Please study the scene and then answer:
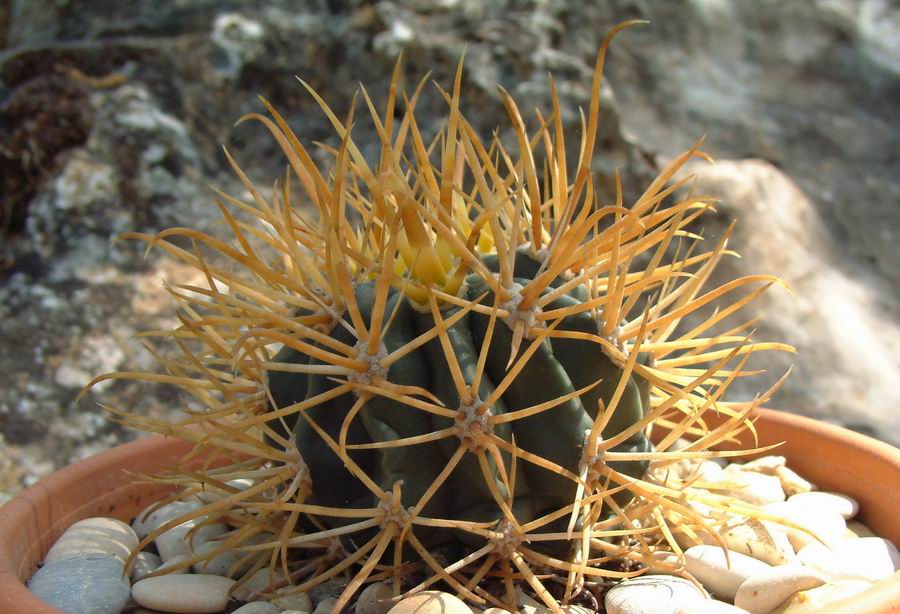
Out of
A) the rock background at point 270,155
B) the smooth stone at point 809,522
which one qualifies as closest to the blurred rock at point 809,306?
the rock background at point 270,155

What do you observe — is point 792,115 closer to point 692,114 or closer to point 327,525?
point 692,114

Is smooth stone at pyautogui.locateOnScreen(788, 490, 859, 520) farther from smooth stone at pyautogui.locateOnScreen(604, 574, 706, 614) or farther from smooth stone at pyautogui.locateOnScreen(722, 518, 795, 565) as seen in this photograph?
smooth stone at pyautogui.locateOnScreen(604, 574, 706, 614)

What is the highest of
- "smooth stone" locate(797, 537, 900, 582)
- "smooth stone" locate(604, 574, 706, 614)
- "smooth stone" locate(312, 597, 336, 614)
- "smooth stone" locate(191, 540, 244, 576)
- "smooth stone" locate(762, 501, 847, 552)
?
"smooth stone" locate(604, 574, 706, 614)

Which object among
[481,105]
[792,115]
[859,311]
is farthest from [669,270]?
[792,115]

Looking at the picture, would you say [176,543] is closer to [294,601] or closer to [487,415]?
[294,601]

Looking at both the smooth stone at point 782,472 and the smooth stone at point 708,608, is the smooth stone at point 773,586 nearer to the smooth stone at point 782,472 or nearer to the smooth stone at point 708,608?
the smooth stone at point 708,608

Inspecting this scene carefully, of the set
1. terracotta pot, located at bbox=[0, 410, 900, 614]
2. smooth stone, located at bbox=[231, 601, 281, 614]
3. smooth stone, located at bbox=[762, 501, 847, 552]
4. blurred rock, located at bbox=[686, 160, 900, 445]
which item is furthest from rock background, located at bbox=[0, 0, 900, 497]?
smooth stone, located at bbox=[231, 601, 281, 614]

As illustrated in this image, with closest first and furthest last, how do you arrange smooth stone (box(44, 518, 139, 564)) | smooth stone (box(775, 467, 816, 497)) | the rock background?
smooth stone (box(44, 518, 139, 564)), smooth stone (box(775, 467, 816, 497)), the rock background
